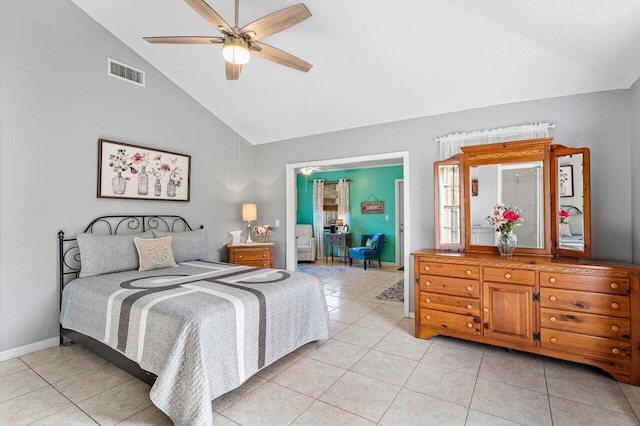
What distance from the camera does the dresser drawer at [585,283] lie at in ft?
7.72

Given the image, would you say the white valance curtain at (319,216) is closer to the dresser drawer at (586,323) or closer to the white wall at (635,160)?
the dresser drawer at (586,323)

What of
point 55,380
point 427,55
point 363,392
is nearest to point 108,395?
point 55,380

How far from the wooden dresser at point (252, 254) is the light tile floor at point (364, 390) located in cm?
199

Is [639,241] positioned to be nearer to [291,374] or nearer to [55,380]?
[291,374]

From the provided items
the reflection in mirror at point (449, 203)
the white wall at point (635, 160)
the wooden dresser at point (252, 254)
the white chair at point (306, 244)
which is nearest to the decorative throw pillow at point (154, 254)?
the wooden dresser at point (252, 254)

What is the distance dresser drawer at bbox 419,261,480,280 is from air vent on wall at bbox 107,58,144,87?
3.95 metres

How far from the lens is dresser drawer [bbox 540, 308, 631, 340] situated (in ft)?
7.70

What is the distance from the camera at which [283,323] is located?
2.56 meters

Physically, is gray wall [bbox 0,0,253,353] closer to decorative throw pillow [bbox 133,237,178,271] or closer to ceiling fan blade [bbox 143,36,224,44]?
decorative throw pillow [bbox 133,237,178,271]

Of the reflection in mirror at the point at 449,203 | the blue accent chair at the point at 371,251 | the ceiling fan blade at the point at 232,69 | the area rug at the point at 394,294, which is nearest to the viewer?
the ceiling fan blade at the point at 232,69

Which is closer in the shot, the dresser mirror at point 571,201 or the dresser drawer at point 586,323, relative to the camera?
the dresser drawer at point 586,323

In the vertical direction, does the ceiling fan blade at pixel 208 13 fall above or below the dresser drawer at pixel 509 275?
above

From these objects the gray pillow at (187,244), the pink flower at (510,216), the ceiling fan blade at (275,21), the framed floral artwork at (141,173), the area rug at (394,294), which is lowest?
the area rug at (394,294)

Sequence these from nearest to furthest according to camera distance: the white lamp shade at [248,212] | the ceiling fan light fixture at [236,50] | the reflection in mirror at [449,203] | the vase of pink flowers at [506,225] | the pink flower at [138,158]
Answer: the ceiling fan light fixture at [236,50] → the vase of pink flowers at [506,225] → the reflection in mirror at [449,203] → the pink flower at [138,158] → the white lamp shade at [248,212]
